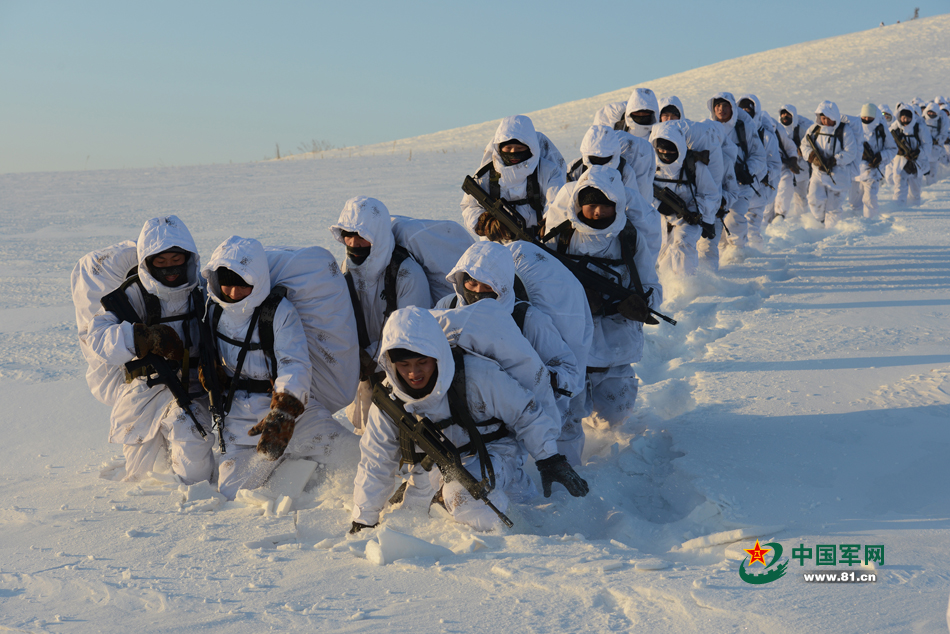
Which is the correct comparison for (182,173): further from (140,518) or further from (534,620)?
Result: (534,620)

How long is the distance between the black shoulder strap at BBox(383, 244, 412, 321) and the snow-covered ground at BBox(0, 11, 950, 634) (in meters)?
0.85

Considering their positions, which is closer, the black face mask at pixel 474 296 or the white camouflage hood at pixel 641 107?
the black face mask at pixel 474 296

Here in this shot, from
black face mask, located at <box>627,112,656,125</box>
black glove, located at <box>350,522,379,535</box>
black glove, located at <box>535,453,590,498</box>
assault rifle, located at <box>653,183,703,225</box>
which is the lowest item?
black glove, located at <box>350,522,379,535</box>

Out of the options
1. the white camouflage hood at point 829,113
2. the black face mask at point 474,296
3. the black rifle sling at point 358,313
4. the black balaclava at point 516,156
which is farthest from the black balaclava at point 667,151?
the white camouflage hood at point 829,113

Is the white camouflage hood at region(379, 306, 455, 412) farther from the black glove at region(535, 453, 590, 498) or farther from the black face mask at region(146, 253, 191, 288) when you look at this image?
the black face mask at region(146, 253, 191, 288)

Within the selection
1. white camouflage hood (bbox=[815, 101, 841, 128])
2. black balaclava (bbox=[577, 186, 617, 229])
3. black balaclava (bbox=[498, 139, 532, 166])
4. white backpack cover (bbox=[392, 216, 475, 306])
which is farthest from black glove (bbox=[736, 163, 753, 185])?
white backpack cover (bbox=[392, 216, 475, 306])

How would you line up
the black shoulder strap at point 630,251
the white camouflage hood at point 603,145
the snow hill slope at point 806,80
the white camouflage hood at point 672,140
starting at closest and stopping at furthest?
the black shoulder strap at point 630,251, the white camouflage hood at point 603,145, the white camouflage hood at point 672,140, the snow hill slope at point 806,80

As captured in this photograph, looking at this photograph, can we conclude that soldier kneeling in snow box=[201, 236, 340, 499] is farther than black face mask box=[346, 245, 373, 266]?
No

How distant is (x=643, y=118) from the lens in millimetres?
7598

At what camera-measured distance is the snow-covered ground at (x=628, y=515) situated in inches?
106

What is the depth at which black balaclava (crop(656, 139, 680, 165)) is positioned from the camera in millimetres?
7430

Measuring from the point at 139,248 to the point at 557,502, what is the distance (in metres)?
2.24

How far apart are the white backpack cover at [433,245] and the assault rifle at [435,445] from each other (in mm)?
1218

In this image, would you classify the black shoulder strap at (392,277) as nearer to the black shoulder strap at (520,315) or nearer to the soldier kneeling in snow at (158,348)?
the black shoulder strap at (520,315)
